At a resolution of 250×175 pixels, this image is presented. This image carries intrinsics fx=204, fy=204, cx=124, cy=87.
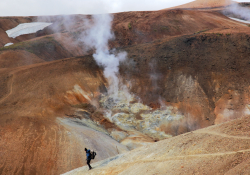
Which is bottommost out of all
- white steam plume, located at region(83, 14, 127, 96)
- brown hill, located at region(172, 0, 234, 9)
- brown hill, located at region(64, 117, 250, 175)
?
brown hill, located at region(64, 117, 250, 175)

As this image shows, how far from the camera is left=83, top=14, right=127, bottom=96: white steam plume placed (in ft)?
93.6

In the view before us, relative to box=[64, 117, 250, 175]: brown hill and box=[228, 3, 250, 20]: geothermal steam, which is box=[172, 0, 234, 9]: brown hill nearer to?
box=[228, 3, 250, 20]: geothermal steam

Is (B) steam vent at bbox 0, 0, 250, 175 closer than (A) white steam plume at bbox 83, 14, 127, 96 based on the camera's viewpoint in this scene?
Yes

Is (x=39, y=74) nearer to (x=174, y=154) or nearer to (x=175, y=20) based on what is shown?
(x=174, y=154)

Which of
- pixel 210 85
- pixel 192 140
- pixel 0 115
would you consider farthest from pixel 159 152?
pixel 210 85

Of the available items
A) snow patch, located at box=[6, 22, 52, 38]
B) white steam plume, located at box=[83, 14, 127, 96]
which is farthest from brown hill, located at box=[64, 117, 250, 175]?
snow patch, located at box=[6, 22, 52, 38]

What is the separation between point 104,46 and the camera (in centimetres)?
4934

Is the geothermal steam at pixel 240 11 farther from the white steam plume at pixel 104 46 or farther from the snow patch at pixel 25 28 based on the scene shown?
the snow patch at pixel 25 28

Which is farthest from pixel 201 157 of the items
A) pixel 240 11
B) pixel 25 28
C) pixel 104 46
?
pixel 240 11

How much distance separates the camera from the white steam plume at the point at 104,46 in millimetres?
28531

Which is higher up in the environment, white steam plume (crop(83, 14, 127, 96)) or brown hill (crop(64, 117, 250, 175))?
white steam plume (crop(83, 14, 127, 96))

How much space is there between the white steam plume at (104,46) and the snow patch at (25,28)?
547 inches

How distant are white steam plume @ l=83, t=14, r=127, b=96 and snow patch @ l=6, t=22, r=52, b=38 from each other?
45.6 ft

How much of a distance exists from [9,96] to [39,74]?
4625 mm
